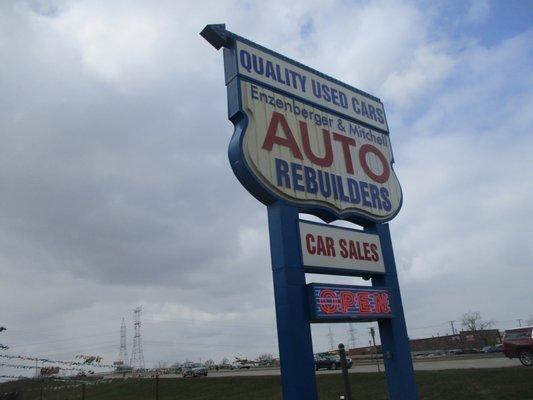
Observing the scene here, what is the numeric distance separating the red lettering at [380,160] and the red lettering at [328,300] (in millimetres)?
4045

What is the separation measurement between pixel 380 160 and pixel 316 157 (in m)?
2.77

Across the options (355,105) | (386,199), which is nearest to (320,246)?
(386,199)

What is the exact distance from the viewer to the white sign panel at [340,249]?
10.2 meters

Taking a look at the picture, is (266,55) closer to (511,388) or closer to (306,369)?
(306,369)

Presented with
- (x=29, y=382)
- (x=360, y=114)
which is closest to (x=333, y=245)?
(x=360, y=114)

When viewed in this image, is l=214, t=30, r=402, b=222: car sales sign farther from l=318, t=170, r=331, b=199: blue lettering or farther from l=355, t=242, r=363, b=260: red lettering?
l=355, t=242, r=363, b=260: red lettering

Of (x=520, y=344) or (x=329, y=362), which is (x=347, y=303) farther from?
(x=329, y=362)

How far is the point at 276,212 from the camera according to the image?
10133 mm

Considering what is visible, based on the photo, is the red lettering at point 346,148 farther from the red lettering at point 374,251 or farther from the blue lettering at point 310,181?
the red lettering at point 374,251

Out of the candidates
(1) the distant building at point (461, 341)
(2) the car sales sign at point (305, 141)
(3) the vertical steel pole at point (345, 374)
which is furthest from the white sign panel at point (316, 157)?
(1) the distant building at point (461, 341)

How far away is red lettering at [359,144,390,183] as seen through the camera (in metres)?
12.7

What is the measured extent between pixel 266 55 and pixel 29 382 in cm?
5370

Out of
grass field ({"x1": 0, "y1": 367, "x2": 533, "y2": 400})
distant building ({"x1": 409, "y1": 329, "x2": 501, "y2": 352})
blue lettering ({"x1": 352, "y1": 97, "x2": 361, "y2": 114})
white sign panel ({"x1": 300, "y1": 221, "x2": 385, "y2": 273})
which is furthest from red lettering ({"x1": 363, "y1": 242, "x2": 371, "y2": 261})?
distant building ({"x1": 409, "y1": 329, "x2": 501, "y2": 352})

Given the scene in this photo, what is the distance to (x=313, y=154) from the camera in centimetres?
1141
